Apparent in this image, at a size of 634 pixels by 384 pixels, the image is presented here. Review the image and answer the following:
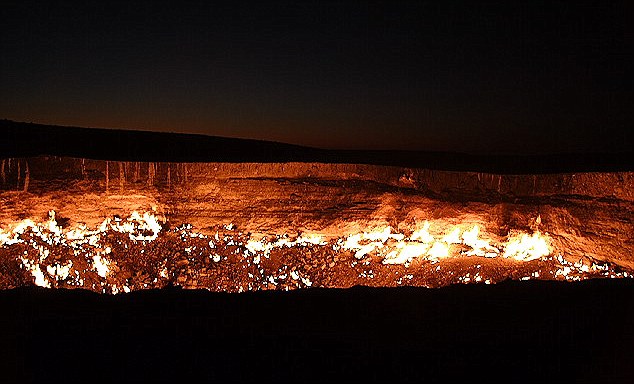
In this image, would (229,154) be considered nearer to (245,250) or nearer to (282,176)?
(282,176)

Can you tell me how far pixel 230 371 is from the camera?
109 inches

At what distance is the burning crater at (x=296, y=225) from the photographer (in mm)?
9234

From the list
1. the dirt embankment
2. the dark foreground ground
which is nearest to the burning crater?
the dirt embankment

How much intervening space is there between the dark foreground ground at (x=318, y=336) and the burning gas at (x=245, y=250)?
5.62m

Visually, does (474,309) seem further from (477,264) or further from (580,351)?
(477,264)

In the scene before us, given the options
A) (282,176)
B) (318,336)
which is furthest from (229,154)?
(318,336)

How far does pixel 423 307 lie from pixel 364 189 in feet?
22.8

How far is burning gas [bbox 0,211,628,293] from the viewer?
9.30 m

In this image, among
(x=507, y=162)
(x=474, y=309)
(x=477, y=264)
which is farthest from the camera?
(x=507, y=162)

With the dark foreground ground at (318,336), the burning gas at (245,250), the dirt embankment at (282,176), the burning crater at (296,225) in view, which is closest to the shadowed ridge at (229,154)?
the dirt embankment at (282,176)

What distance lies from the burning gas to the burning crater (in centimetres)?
3

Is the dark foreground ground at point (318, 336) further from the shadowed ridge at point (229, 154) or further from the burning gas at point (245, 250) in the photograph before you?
the shadowed ridge at point (229, 154)

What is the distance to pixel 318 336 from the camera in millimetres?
3221

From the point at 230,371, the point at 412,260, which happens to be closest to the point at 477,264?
the point at 412,260
